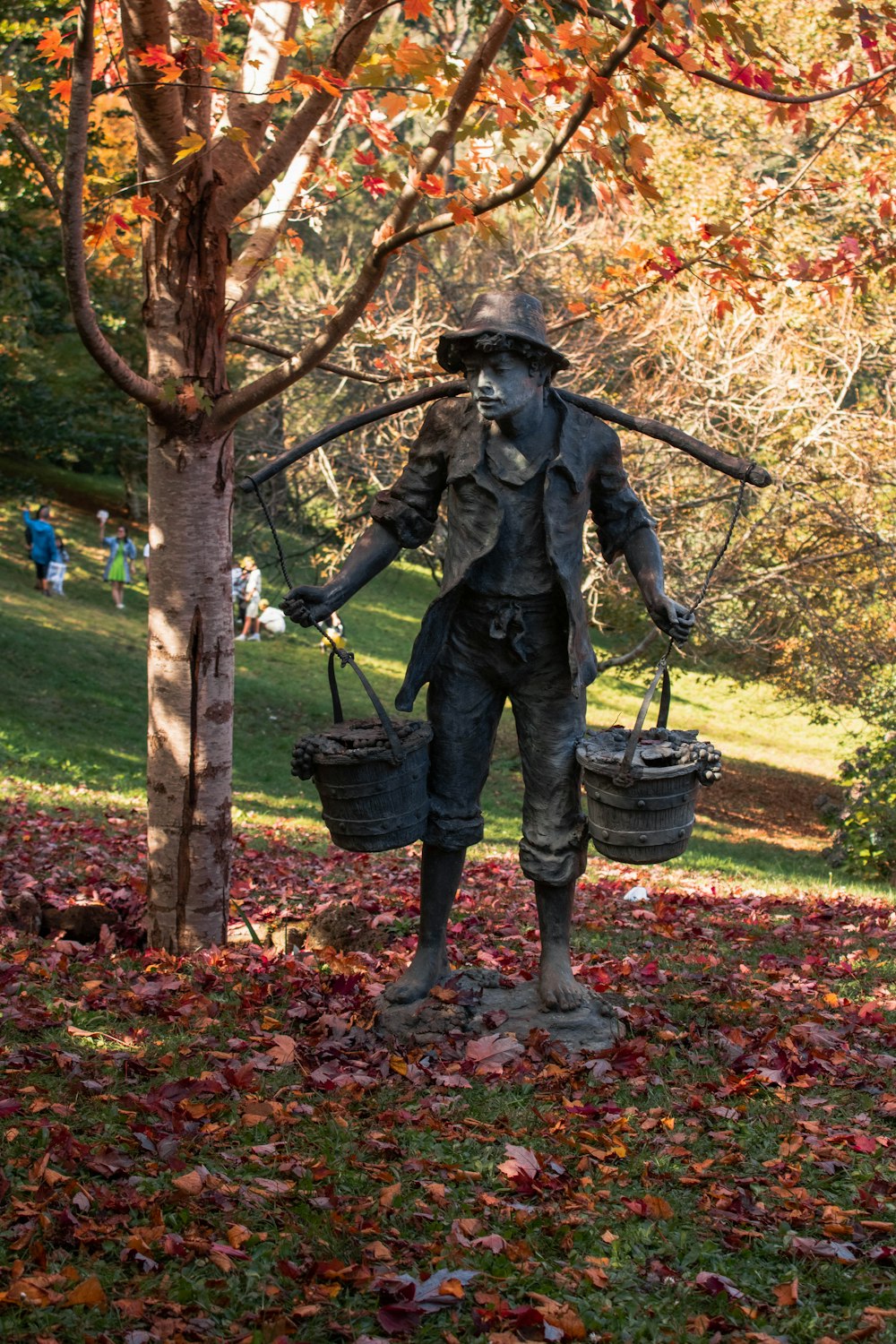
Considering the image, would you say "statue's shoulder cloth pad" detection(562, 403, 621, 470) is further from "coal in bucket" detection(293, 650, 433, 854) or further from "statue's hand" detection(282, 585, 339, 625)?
"coal in bucket" detection(293, 650, 433, 854)

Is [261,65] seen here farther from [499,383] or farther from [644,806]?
[644,806]

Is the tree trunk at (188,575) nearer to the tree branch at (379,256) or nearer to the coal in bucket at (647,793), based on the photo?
the tree branch at (379,256)

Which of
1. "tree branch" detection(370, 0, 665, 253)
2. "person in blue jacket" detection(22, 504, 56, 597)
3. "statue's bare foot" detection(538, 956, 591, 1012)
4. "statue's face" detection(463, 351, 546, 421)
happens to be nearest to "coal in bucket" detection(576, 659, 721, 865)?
"statue's bare foot" detection(538, 956, 591, 1012)

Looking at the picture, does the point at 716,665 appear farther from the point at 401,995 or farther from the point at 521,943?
the point at 401,995

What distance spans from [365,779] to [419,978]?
3.56 feet

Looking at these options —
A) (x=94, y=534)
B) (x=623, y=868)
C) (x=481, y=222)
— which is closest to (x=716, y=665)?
(x=623, y=868)

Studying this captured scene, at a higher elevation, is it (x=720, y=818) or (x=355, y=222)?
(x=355, y=222)

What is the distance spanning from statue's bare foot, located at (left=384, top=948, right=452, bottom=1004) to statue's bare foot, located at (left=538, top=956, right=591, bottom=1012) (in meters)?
0.43

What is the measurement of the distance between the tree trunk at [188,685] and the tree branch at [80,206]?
0.51m

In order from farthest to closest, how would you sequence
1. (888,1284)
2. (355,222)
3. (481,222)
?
(355,222) < (481,222) < (888,1284)

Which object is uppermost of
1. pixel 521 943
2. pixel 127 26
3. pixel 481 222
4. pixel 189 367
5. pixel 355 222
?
pixel 355 222

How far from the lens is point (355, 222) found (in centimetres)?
2995

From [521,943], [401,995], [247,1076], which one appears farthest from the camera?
[521,943]

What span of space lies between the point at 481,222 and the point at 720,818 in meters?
14.5
